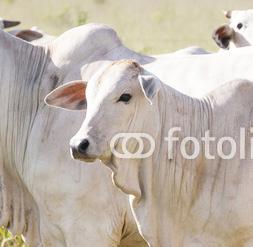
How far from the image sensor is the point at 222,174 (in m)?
6.92

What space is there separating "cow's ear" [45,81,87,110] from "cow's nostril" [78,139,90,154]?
0.65 m

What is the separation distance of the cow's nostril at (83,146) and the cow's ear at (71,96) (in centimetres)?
65

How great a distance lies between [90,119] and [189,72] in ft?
4.42

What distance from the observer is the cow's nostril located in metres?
6.54

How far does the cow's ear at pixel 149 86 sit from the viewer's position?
6625mm

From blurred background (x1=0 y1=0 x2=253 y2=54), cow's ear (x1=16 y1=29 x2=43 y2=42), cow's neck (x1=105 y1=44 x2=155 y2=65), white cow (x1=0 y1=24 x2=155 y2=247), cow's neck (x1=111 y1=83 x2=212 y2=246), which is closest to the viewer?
cow's neck (x1=111 y1=83 x2=212 y2=246)

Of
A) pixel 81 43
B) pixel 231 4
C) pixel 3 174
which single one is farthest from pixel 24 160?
pixel 231 4

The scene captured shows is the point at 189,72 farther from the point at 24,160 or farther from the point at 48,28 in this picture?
the point at 48,28

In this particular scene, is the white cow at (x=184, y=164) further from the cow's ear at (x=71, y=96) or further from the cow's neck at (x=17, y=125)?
the cow's neck at (x=17, y=125)

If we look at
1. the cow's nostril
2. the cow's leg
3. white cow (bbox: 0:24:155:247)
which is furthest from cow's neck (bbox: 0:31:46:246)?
the cow's nostril

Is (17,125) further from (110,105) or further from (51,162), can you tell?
(110,105)

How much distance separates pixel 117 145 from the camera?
6.75 metres

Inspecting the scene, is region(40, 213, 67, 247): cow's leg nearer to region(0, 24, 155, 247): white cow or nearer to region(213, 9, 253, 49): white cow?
region(0, 24, 155, 247): white cow

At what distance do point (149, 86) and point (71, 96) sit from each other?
2.19 feet
